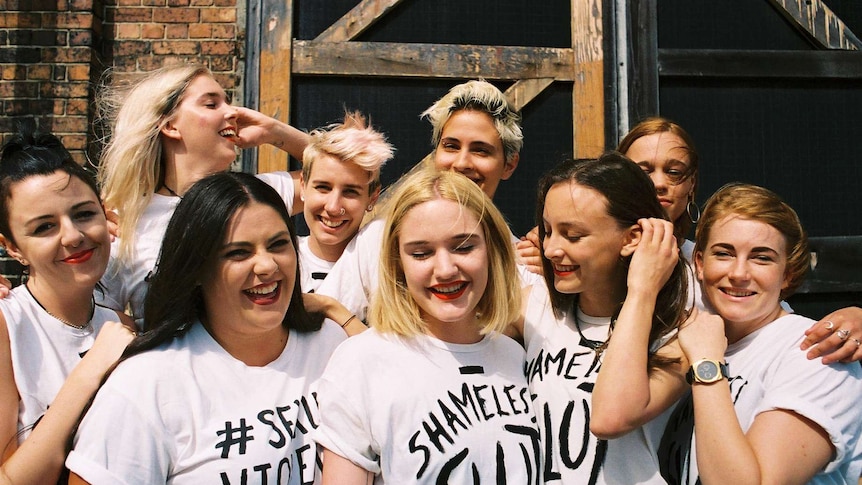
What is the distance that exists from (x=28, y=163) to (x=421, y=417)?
1391mm

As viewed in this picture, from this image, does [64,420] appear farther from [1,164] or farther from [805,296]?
[805,296]

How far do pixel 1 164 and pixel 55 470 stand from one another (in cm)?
97

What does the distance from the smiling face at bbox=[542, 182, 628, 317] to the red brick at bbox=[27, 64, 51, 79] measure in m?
3.13

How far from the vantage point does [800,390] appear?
1.91 metres

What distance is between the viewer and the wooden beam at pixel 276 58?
4.13 m

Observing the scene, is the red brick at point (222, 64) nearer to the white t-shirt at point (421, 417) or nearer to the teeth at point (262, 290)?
the teeth at point (262, 290)

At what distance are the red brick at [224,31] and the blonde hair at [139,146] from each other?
1283 millimetres

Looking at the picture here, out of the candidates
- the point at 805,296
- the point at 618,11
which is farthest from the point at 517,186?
the point at 805,296

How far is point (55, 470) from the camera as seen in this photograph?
1832 mm

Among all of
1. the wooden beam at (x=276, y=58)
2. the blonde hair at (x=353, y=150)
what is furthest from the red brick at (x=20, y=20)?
the blonde hair at (x=353, y=150)

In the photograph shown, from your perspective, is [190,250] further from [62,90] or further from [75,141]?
[62,90]

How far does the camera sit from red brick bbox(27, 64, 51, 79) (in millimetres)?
3930

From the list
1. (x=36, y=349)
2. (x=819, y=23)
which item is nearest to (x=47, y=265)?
(x=36, y=349)

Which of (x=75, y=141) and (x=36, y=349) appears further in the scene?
(x=75, y=141)
